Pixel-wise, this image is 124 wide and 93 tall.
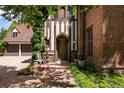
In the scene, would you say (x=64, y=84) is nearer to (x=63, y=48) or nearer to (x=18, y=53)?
(x=63, y=48)

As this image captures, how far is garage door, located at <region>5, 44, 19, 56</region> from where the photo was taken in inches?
1564

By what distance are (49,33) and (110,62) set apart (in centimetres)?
1053

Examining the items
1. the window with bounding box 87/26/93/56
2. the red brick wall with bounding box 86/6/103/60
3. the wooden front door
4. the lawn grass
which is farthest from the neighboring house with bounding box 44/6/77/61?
the lawn grass

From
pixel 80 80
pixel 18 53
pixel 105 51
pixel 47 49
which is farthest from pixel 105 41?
pixel 18 53

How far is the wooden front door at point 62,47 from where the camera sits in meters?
23.8

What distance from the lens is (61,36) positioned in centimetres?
2369

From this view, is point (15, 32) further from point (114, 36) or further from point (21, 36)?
point (114, 36)

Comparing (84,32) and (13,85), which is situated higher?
(84,32)

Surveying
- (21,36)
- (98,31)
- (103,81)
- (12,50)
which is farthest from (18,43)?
(103,81)

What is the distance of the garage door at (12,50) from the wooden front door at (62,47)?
1723 centimetres

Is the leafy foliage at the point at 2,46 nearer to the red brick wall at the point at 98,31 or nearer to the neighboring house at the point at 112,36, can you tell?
the red brick wall at the point at 98,31

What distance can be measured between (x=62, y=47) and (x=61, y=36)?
1074 millimetres

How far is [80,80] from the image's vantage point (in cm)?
1199

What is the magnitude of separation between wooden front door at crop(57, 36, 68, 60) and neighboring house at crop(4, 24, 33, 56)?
16.2 metres
